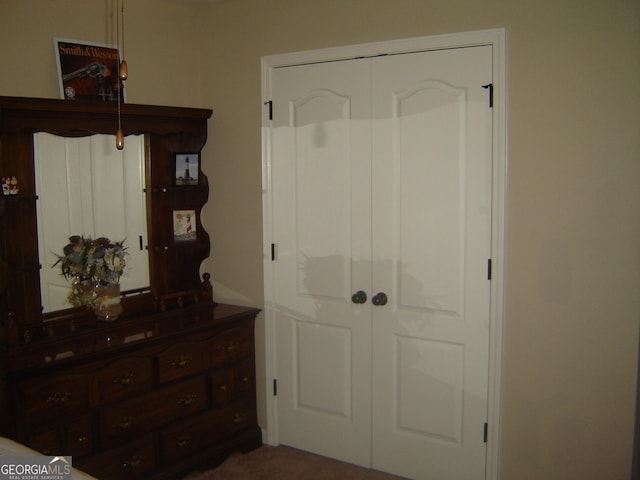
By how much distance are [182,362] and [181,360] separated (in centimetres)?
1

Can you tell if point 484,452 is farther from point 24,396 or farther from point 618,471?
point 24,396

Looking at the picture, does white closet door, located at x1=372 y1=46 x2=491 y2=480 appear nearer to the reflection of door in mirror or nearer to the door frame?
the door frame

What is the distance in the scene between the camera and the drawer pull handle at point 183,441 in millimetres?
2901

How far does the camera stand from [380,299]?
2.99 meters

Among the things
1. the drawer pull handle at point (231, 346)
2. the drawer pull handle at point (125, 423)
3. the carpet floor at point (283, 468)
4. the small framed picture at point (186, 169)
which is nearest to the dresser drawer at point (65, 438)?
the drawer pull handle at point (125, 423)

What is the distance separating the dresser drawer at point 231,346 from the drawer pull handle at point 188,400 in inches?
7.5

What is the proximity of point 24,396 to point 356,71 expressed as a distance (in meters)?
2.07

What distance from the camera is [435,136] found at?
110 inches

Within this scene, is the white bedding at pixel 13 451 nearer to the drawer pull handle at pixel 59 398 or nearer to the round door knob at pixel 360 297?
the drawer pull handle at pixel 59 398

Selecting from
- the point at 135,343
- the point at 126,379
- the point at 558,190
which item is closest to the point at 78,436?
the point at 126,379

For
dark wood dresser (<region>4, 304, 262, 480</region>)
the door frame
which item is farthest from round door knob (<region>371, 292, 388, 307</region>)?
dark wood dresser (<region>4, 304, 262, 480</region>)

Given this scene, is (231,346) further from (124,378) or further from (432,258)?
(432,258)

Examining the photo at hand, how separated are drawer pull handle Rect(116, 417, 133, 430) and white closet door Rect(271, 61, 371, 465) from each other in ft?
3.00

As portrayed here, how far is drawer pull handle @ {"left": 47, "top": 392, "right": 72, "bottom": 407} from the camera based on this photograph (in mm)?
2404
